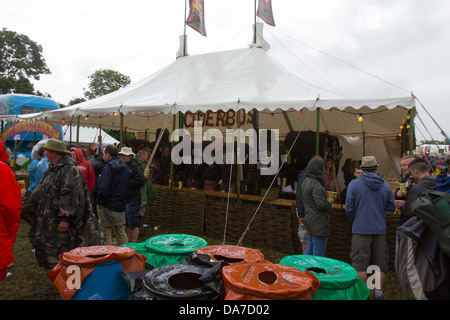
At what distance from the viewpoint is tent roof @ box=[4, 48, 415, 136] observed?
4.98 metres

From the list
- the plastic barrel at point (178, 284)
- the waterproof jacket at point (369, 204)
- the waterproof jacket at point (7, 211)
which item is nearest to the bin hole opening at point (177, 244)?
the plastic barrel at point (178, 284)

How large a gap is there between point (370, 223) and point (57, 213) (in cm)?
334

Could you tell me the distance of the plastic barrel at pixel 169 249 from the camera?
215 cm

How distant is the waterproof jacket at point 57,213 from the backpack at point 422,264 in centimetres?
280

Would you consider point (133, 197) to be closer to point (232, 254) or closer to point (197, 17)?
point (232, 254)

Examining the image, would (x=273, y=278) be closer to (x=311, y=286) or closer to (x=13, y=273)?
(x=311, y=286)

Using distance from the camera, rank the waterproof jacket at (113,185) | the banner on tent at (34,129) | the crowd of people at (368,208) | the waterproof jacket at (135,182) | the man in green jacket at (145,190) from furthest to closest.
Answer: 1. the banner on tent at (34,129)
2. the man in green jacket at (145,190)
3. the waterproof jacket at (135,182)
4. the waterproof jacket at (113,185)
5. the crowd of people at (368,208)

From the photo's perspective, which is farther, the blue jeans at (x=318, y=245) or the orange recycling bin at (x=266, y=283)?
the blue jeans at (x=318, y=245)

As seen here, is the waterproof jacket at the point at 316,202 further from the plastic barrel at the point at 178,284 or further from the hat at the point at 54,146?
the hat at the point at 54,146

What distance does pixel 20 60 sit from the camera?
31.8 meters

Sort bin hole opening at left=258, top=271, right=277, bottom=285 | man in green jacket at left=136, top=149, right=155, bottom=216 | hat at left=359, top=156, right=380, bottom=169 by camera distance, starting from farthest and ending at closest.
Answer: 1. man in green jacket at left=136, top=149, right=155, bottom=216
2. hat at left=359, top=156, right=380, bottom=169
3. bin hole opening at left=258, top=271, right=277, bottom=285

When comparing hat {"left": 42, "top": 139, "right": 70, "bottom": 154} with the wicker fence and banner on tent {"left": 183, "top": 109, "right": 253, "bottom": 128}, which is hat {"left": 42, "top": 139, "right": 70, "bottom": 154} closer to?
the wicker fence

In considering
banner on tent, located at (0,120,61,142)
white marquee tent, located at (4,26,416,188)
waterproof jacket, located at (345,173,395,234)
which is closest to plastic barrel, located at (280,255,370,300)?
→ waterproof jacket, located at (345,173,395,234)

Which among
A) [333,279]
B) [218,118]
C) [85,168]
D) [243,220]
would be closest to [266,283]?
[333,279]
